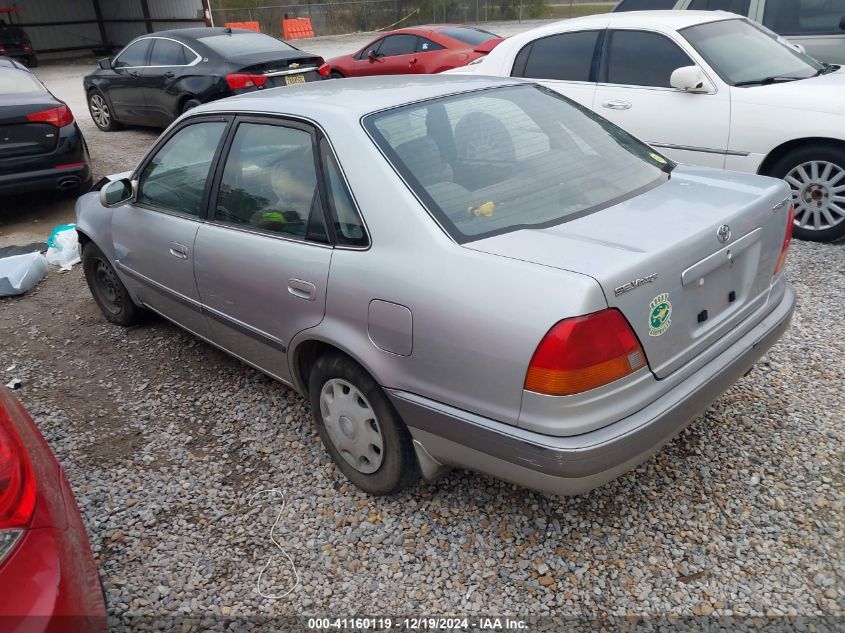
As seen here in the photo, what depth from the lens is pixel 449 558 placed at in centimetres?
258

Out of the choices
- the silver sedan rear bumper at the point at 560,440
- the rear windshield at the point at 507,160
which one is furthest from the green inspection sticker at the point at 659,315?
the rear windshield at the point at 507,160

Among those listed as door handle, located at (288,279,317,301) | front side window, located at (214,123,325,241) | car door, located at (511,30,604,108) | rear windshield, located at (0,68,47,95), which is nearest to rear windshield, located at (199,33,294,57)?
rear windshield, located at (0,68,47,95)

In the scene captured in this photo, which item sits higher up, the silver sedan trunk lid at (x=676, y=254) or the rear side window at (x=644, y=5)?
the rear side window at (x=644, y=5)

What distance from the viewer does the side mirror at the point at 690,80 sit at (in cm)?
518

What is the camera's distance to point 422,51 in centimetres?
1155

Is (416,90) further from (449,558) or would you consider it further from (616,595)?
(616,595)

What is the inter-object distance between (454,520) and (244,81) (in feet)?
26.4

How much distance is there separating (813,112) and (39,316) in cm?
598

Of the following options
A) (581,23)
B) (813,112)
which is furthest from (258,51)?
(813,112)

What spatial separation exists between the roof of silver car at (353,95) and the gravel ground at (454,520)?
5.09 ft

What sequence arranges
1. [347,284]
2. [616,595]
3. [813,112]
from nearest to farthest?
1. [616,595]
2. [347,284]
3. [813,112]

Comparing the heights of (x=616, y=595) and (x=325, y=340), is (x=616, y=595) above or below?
below

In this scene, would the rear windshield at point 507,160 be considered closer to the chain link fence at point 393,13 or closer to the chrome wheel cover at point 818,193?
the chrome wheel cover at point 818,193

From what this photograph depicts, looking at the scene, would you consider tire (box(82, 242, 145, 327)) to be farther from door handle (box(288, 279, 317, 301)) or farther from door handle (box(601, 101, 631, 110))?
door handle (box(601, 101, 631, 110))
